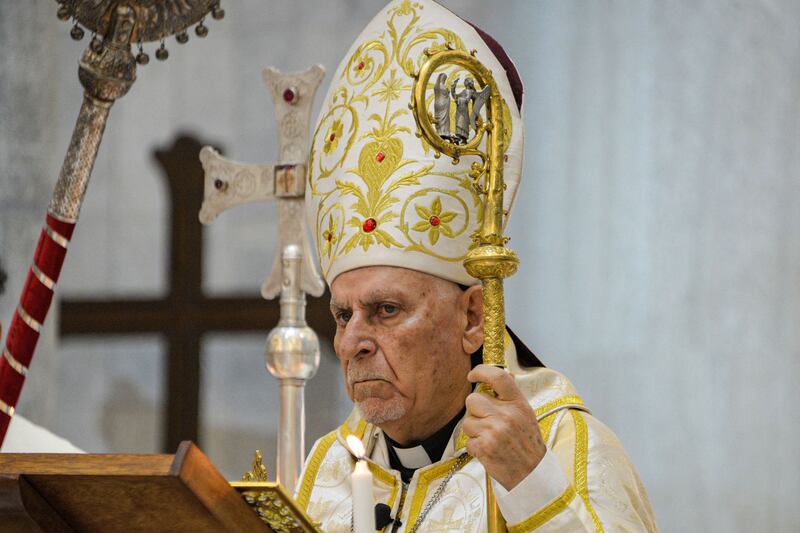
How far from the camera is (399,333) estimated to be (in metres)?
3.37

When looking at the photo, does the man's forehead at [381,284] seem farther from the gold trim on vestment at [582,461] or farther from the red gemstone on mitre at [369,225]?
the gold trim on vestment at [582,461]

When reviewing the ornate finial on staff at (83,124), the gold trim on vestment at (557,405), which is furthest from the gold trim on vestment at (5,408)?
the gold trim on vestment at (557,405)

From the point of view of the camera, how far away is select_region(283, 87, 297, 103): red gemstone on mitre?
461 centimetres

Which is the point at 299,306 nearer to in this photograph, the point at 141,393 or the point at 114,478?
the point at 114,478

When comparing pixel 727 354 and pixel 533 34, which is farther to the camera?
pixel 533 34

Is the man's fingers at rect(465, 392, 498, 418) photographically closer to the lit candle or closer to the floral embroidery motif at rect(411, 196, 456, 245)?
the lit candle

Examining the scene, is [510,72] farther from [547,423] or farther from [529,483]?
[529,483]

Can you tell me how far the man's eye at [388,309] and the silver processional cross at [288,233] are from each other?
790mm

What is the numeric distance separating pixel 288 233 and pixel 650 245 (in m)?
1.84

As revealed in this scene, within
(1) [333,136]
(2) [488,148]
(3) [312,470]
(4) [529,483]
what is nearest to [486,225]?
(2) [488,148]

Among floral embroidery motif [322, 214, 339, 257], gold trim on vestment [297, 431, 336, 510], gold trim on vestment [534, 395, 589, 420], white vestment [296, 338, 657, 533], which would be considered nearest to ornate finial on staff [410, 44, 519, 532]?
white vestment [296, 338, 657, 533]

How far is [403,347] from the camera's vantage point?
133 inches

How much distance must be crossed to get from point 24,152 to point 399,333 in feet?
13.2

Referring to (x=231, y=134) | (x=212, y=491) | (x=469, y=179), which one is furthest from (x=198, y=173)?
(x=212, y=491)
